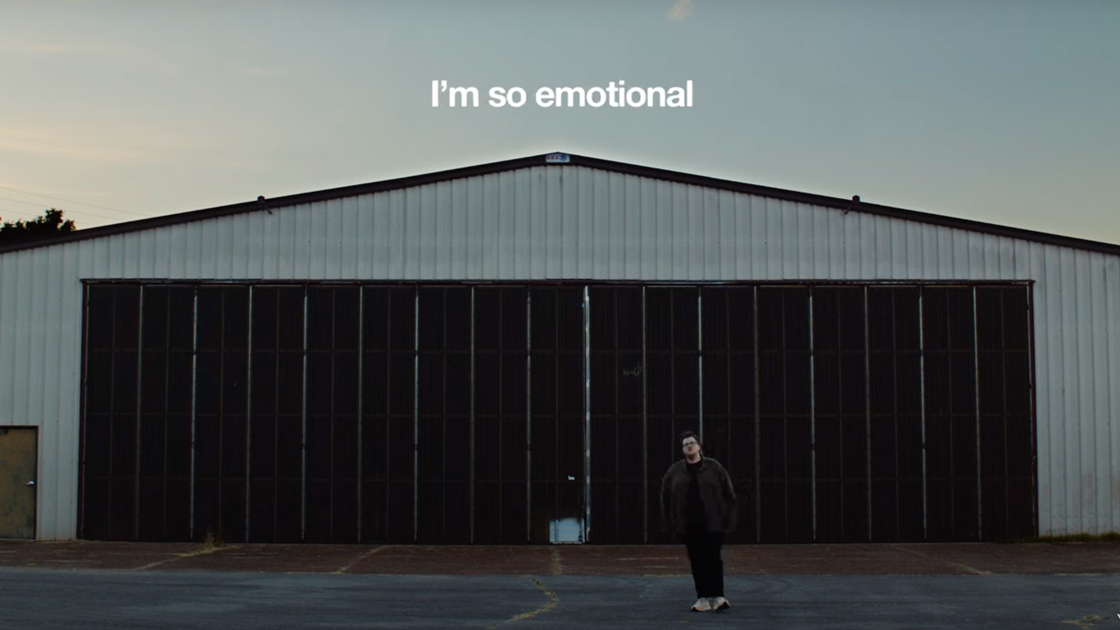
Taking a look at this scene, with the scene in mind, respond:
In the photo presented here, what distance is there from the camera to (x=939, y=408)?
829 inches

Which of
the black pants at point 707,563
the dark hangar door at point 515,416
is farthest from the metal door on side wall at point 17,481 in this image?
the black pants at point 707,563

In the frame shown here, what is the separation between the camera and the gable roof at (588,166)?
68.8 feet

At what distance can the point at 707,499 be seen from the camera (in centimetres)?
1247

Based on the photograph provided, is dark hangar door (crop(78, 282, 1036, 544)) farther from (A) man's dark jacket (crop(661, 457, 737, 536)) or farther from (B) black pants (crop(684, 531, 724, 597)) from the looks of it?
(B) black pants (crop(684, 531, 724, 597))

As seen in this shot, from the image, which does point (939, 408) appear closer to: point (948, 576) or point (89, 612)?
point (948, 576)

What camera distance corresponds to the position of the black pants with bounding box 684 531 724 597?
12461 millimetres

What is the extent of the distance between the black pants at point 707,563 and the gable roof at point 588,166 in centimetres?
981

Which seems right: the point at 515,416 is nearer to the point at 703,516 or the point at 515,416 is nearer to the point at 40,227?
the point at 703,516

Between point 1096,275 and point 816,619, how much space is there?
39.3 ft

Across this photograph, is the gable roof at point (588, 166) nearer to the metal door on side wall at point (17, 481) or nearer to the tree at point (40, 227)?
the metal door on side wall at point (17, 481)

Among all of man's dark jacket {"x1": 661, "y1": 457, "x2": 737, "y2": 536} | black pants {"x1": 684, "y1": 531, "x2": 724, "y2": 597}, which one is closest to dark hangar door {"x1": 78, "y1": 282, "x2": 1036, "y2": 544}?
man's dark jacket {"x1": 661, "y1": 457, "x2": 737, "y2": 536}

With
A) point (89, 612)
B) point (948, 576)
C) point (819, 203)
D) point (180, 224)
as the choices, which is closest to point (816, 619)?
point (948, 576)

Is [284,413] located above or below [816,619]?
above

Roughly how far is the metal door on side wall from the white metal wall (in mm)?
451
